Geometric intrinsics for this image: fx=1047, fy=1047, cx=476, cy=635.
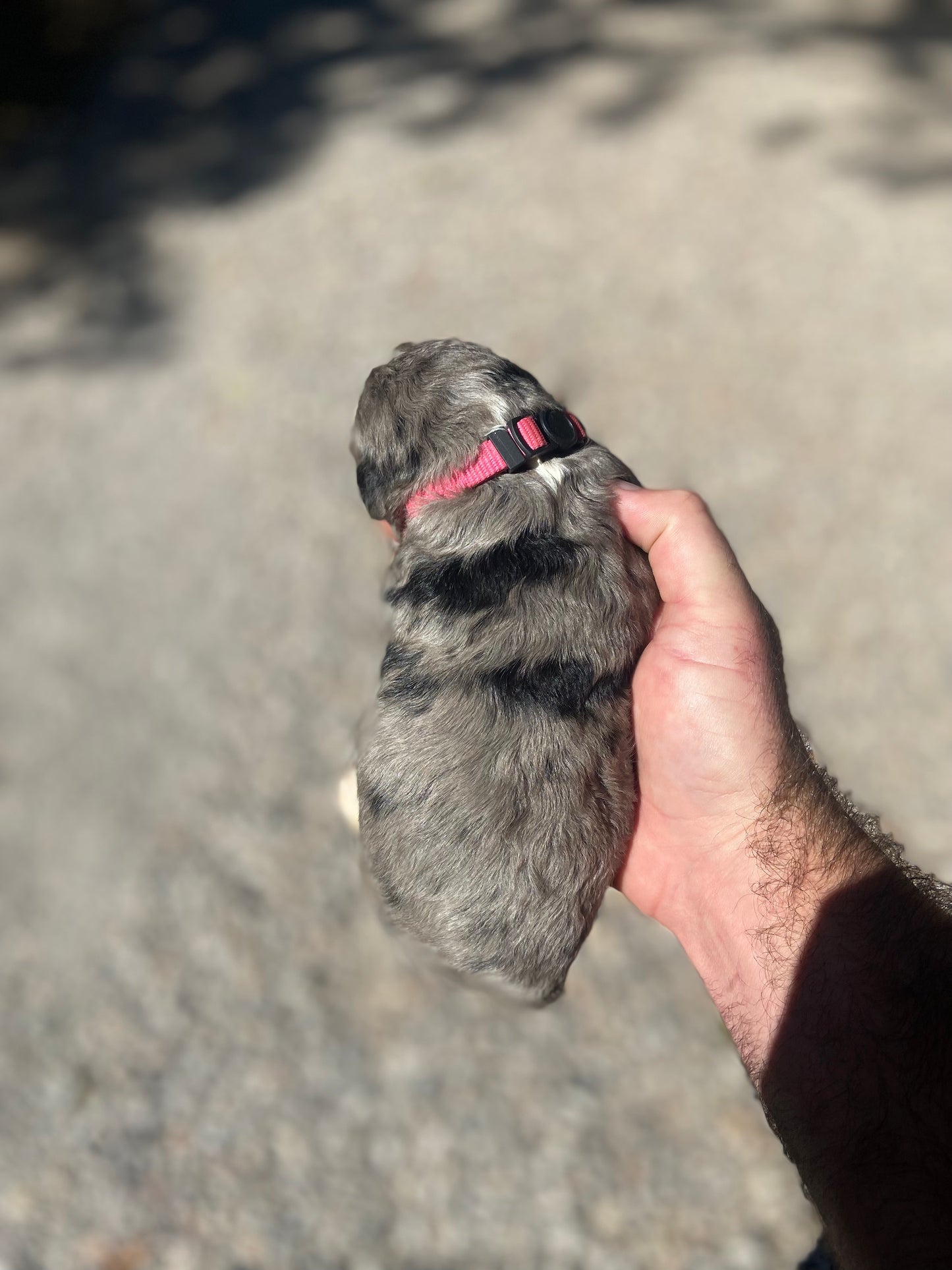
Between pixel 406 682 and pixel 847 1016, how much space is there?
1291mm

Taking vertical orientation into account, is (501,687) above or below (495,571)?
below

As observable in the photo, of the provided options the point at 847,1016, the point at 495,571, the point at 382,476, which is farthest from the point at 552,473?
the point at 847,1016

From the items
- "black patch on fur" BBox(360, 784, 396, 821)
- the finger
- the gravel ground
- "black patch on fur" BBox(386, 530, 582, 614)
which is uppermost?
"black patch on fur" BBox(386, 530, 582, 614)

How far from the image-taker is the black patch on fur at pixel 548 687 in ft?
7.86

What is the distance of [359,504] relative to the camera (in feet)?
17.8

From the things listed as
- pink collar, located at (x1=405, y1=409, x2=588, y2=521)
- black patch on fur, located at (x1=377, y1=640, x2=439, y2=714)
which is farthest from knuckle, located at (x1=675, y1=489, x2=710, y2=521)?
black patch on fur, located at (x1=377, y1=640, x2=439, y2=714)

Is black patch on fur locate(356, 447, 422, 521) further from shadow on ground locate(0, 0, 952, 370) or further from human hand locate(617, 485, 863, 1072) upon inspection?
shadow on ground locate(0, 0, 952, 370)

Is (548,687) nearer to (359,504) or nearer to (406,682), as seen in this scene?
(406,682)

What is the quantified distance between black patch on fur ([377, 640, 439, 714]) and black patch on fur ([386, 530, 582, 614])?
0.44 feet

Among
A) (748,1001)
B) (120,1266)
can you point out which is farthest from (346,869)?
(748,1001)

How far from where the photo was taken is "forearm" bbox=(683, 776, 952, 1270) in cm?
216

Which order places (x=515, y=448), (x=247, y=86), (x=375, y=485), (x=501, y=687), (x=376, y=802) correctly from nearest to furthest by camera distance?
(x=501, y=687) → (x=376, y=802) → (x=515, y=448) → (x=375, y=485) → (x=247, y=86)

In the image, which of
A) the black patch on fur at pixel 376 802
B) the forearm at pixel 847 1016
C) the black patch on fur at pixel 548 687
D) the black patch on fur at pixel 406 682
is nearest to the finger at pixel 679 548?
the black patch on fur at pixel 548 687

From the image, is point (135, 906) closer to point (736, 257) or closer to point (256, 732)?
point (256, 732)
